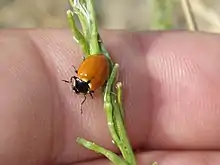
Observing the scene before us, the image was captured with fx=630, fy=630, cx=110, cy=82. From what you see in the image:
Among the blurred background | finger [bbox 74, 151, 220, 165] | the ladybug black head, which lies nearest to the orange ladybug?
the ladybug black head

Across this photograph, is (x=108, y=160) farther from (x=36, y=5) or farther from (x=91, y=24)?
(x=36, y=5)

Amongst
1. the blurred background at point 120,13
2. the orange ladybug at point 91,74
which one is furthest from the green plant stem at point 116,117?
the blurred background at point 120,13

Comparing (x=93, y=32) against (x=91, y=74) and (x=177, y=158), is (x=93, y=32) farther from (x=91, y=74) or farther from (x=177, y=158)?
(x=177, y=158)

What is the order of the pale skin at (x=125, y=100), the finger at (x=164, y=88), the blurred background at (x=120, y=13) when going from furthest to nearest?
1. the blurred background at (x=120, y=13)
2. the finger at (x=164, y=88)
3. the pale skin at (x=125, y=100)

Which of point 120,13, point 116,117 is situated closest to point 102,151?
point 116,117

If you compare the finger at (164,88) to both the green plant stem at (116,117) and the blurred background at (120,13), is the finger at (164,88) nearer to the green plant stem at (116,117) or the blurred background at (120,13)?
the green plant stem at (116,117)

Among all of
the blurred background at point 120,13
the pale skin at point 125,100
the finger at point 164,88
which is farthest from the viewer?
the blurred background at point 120,13
